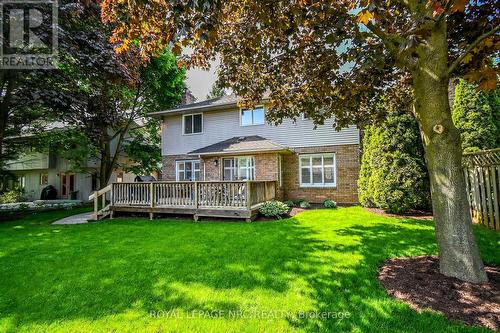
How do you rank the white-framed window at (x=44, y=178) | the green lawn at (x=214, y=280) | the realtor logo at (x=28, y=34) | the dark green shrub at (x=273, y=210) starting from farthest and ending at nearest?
the white-framed window at (x=44, y=178), the dark green shrub at (x=273, y=210), the realtor logo at (x=28, y=34), the green lawn at (x=214, y=280)

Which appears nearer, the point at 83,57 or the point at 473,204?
the point at 473,204

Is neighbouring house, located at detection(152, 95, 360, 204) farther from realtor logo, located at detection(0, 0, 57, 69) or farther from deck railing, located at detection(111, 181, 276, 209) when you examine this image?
realtor logo, located at detection(0, 0, 57, 69)

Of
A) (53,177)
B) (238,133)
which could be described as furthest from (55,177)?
(238,133)

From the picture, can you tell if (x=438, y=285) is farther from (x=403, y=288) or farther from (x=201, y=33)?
(x=201, y=33)

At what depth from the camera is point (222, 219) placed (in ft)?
32.1

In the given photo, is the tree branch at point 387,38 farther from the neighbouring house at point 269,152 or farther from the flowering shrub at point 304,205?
the flowering shrub at point 304,205

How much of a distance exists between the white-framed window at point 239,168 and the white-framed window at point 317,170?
2.76m

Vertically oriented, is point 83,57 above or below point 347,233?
above

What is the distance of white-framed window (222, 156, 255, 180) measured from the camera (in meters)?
13.3

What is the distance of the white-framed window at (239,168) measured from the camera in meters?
13.3

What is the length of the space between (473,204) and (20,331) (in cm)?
1089

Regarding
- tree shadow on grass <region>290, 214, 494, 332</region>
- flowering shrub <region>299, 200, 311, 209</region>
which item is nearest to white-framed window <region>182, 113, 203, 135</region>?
flowering shrub <region>299, 200, 311, 209</region>

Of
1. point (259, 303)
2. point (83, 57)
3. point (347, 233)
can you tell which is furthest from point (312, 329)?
point (83, 57)

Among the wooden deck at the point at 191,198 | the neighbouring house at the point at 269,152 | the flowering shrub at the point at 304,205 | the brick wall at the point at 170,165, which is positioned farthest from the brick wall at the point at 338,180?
the brick wall at the point at 170,165
